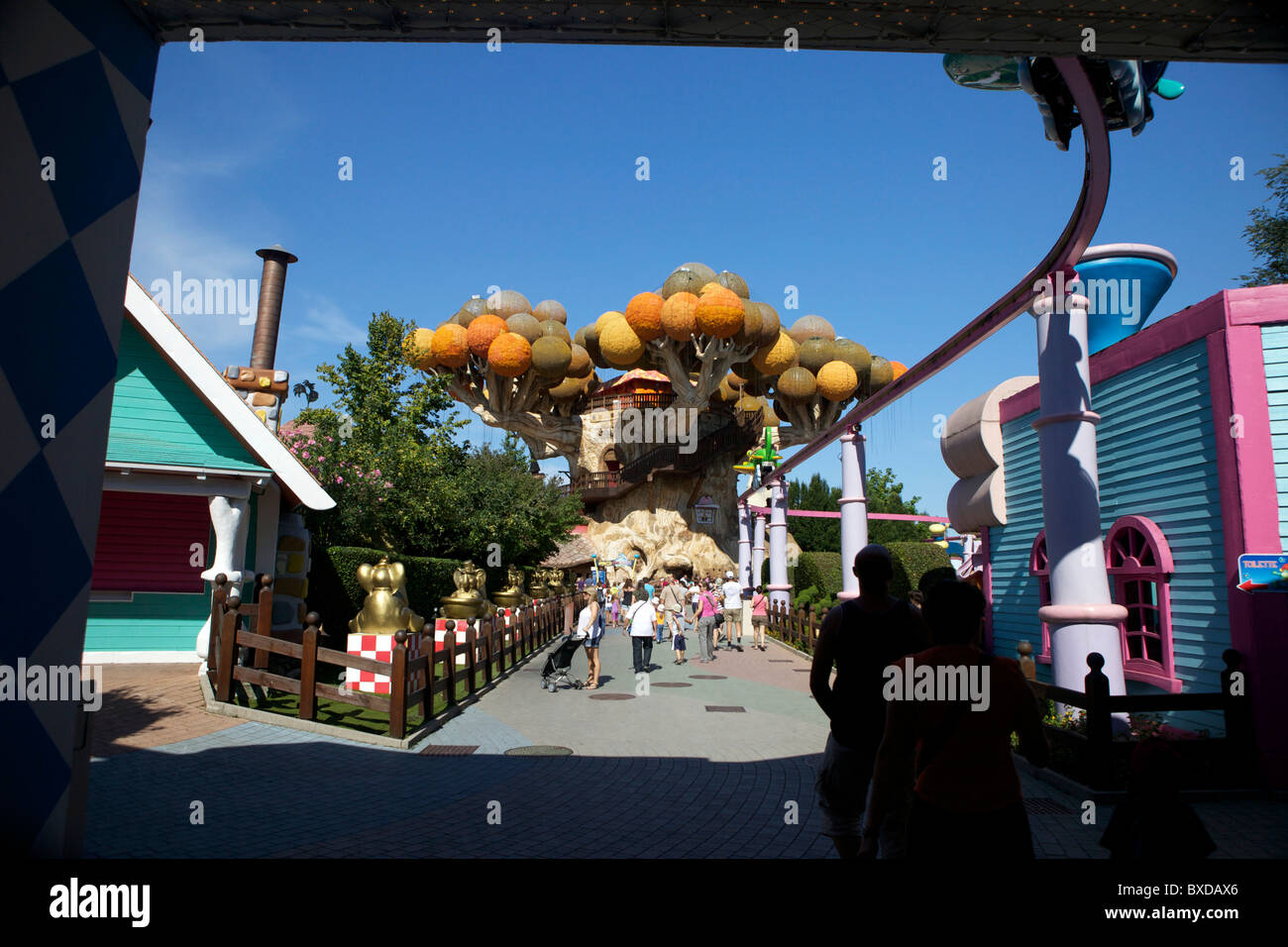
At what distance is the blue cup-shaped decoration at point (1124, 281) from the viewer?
10422 millimetres

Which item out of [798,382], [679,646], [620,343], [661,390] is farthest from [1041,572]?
[661,390]

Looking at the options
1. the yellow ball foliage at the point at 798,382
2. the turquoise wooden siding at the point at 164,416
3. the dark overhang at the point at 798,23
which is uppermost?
the yellow ball foliage at the point at 798,382

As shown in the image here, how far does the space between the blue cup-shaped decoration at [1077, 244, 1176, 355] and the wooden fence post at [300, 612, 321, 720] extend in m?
10.6

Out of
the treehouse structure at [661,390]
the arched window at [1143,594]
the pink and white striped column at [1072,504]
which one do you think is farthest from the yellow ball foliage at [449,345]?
the pink and white striped column at [1072,504]

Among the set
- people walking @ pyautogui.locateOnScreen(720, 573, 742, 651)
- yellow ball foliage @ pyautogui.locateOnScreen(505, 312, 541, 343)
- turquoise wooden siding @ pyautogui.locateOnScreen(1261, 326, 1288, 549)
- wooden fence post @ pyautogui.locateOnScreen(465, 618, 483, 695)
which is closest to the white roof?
wooden fence post @ pyautogui.locateOnScreen(465, 618, 483, 695)

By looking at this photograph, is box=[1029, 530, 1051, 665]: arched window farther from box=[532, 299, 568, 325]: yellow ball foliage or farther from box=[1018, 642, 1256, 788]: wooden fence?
box=[532, 299, 568, 325]: yellow ball foliage

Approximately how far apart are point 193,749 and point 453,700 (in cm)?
382

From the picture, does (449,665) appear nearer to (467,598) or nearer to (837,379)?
(467,598)

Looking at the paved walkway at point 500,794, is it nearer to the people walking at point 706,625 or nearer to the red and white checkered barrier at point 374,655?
the red and white checkered barrier at point 374,655

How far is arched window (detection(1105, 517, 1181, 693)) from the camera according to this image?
8453 millimetres

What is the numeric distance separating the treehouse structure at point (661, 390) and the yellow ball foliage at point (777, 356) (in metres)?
0.08

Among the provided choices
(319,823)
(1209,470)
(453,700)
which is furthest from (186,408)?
(1209,470)

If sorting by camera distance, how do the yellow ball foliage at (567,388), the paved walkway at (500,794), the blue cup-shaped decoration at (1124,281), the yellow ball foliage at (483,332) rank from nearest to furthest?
the paved walkway at (500,794) → the blue cup-shaped decoration at (1124,281) → the yellow ball foliage at (483,332) → the yellow ball foliage at (567,388)
